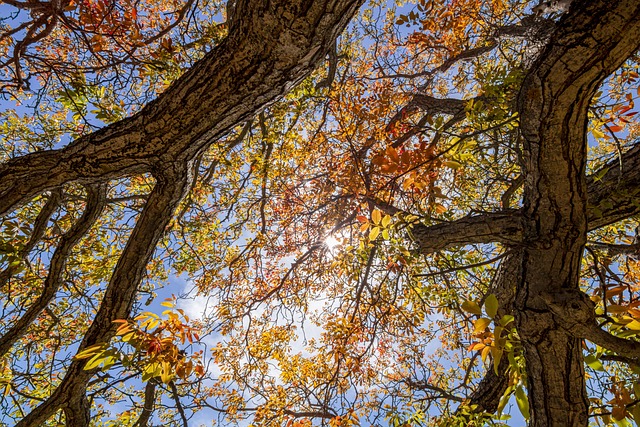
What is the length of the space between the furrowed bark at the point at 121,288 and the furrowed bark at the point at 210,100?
345mm

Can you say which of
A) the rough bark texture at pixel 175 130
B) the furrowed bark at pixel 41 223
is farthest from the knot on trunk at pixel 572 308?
the furrowed bark at pixel 41 223

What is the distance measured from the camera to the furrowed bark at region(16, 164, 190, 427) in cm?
250

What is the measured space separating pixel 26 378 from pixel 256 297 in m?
2.78

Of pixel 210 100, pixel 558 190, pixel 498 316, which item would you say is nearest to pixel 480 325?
pixel 558 190

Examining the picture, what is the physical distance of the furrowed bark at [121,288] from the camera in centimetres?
250

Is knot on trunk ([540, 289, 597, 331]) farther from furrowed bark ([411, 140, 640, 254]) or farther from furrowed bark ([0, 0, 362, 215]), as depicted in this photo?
furrowed bark ([0, 0, 362, 215])

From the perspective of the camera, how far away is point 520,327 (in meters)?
1.82

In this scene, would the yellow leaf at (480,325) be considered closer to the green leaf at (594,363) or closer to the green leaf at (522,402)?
the green leaf at (522,402)

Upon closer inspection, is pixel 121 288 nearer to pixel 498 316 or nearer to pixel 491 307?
pixel 491 307

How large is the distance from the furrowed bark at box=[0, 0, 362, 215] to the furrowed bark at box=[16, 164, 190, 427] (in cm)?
35

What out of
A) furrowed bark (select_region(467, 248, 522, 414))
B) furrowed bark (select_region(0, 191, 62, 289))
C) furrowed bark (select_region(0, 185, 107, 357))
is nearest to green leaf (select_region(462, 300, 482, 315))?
furrowed bark (select_region(467, 248, 522, 414))

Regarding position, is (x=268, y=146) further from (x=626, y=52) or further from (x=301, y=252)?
(x=626, y=52)

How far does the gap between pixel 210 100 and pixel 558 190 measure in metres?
2.00

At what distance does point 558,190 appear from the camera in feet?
5.58
